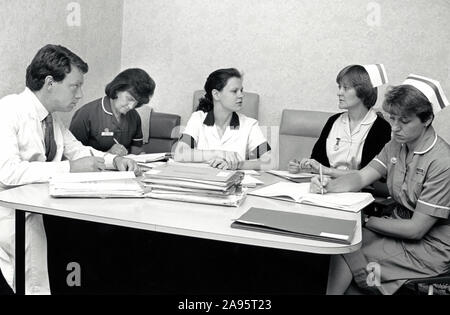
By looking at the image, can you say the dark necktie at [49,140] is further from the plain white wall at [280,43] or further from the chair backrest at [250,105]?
the plain white wall at [280,43]

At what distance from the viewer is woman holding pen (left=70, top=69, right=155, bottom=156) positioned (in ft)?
9.61

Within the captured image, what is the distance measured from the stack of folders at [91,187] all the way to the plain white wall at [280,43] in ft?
7.36

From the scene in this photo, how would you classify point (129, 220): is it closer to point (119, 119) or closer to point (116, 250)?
point (116, 250)

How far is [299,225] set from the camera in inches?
59.1

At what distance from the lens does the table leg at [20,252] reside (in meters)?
1.66

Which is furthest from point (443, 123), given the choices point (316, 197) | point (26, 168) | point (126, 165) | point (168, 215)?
point (26, 168)

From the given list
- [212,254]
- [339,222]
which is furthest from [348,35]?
[339,222]

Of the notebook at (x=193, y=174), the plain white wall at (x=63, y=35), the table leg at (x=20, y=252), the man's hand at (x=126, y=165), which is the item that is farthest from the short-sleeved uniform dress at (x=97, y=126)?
the table leg at (x=20, y=252)

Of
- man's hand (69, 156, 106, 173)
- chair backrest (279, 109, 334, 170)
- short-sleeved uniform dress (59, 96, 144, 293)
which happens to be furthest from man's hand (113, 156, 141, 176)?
chair backrest (279, 109, 334, 170)

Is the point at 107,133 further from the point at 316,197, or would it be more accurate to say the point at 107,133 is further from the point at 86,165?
the point at 316,197

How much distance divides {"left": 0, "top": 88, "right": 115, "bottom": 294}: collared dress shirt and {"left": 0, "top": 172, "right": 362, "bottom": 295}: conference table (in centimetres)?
5

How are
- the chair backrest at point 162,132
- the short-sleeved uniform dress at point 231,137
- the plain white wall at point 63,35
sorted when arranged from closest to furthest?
the plain white wall at point 63,35, the short-sleeved uniform dress at point 231,137, the chair backrest at point 162,132

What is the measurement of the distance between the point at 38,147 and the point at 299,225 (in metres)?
1.19

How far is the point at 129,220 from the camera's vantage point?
151 cm
